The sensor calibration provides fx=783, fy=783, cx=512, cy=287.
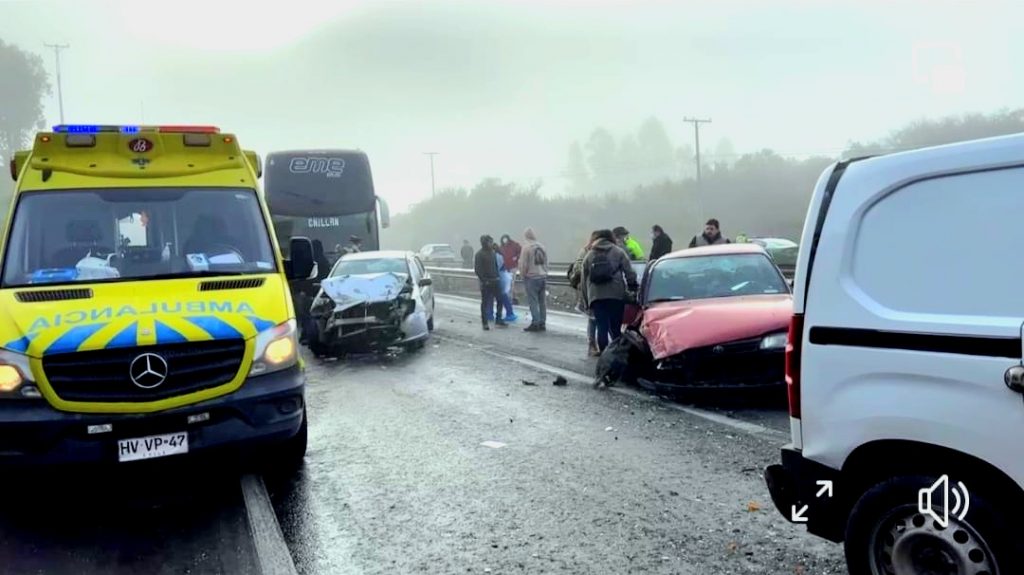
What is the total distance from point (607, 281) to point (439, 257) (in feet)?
116

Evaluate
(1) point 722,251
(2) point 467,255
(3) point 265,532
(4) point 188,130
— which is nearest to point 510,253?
(1) point 722,251

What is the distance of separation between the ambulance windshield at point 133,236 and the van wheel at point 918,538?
14.6 ft

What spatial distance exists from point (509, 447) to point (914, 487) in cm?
372

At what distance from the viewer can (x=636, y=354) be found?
8398mm

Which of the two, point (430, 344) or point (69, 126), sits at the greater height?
point (69, 126)

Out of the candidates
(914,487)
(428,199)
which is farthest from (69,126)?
(428,199)

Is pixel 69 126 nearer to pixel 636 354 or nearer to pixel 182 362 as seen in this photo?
pixel 182 362

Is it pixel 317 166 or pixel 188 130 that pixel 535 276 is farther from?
pixel 188 130

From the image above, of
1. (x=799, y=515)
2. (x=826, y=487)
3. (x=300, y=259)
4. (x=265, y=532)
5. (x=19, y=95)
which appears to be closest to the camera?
(x=826, y=487)

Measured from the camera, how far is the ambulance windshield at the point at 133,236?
5547 mm

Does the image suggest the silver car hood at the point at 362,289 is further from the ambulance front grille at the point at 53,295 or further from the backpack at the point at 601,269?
the ambulance front grille at the point at 53,295

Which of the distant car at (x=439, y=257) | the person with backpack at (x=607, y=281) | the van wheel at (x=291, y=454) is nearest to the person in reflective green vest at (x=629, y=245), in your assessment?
the person with backpack at (x=607, y=281)

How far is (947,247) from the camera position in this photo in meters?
2.88

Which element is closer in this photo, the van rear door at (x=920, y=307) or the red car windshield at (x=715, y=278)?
the van rear door at (x=920, y=307)
